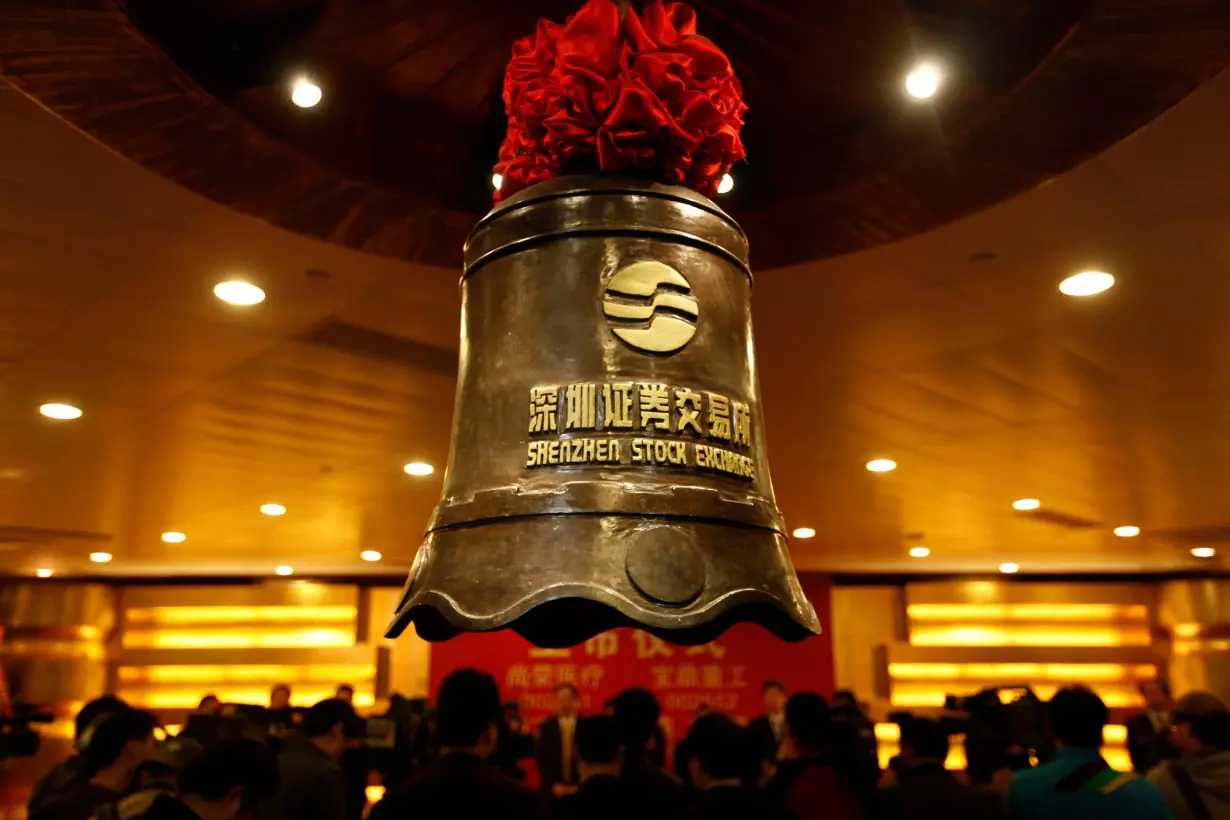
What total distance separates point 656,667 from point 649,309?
11.1 m

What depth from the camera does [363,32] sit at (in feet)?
6.72

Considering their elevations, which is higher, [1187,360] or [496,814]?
[1187,360]

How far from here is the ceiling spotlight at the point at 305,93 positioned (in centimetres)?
212

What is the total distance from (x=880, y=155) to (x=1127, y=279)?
1.68 metres

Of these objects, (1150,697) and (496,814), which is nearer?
(496,814)

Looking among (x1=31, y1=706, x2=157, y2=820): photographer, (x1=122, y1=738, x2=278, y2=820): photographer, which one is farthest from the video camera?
(x1=122, y1=738, x2=278, y2=820): photographer

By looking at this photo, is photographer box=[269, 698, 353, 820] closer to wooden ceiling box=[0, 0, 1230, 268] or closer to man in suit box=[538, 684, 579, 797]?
wooden ceiling box=[0, 0, 1230, 268]

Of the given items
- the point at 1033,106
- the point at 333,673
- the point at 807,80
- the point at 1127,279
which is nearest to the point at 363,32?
the point at 807,80

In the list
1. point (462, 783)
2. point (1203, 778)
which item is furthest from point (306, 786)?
point (1203, 778)

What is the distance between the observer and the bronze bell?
1.24 m

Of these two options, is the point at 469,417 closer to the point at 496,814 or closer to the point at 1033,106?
the point at 496,814

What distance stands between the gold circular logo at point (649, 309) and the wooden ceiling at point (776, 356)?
5.38 feet

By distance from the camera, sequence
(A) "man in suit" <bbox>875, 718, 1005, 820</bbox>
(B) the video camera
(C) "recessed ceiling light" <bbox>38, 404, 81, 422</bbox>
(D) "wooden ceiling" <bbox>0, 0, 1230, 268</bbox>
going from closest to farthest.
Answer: (D) "wooden ceiling" <bbox>0, 0, 1230, 268</bbox> → (A) "man in suit" <bbox>875, 718, 1005, 820</bbox> → (C) "recessed ceiling light" <bbox>38, 404, 81, 422</bbox> → (B) the video camera

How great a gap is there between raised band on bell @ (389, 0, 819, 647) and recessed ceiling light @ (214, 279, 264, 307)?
84.7 inches
